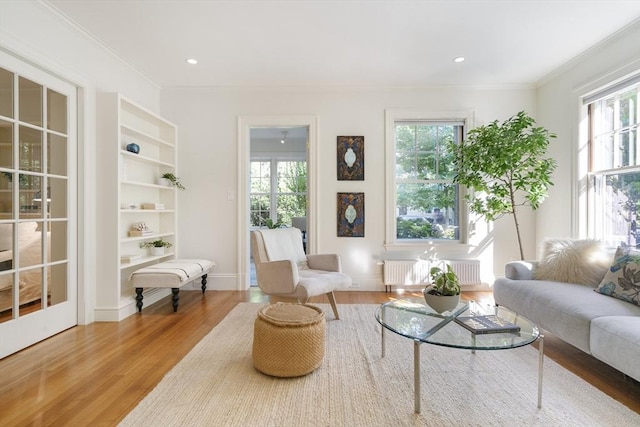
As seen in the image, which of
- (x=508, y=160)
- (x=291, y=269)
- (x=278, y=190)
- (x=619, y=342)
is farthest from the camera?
(x=278, y=190)

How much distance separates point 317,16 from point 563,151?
3.02 m

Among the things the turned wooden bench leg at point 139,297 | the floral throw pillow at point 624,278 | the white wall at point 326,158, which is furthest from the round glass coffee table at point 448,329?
the turned wooden bench leg at point 139,297

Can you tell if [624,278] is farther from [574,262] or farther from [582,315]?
[582,315]

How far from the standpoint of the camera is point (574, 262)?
2678 millimetres

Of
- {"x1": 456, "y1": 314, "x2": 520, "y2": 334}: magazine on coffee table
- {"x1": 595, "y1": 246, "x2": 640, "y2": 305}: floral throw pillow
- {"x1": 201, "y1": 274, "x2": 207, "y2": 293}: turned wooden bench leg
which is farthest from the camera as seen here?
{"x1": 201, "y1": 274, "x2": 207, "y2": 293}: turned wooden bench leg

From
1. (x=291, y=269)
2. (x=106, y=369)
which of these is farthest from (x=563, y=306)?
(x=106, y=369)

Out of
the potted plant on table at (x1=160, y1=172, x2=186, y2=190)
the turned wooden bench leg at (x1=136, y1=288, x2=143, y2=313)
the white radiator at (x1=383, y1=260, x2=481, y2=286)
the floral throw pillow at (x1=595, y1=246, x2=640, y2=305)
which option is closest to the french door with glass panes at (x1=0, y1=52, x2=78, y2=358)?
the turned wooden bench leg at (x1=136, y1=288, x2=143, y2=313)

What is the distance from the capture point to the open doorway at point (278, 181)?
6.74 metres

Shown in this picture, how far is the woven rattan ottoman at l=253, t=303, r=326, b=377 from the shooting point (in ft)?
6.09

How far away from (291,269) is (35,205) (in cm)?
200

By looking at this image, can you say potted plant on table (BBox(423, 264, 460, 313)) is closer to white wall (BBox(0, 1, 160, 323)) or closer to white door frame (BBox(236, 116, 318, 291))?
white door frame (BBox(236, 116, 318, 291))

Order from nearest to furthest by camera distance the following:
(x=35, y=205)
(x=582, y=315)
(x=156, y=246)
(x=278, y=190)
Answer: (x=582, y=315), (x=35, y=205), (x=156, y=246), (x=278, y=190)

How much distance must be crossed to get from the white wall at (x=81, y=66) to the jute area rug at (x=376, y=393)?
1.45 metres

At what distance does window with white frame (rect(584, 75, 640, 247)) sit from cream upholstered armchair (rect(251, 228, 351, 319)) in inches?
93.4
